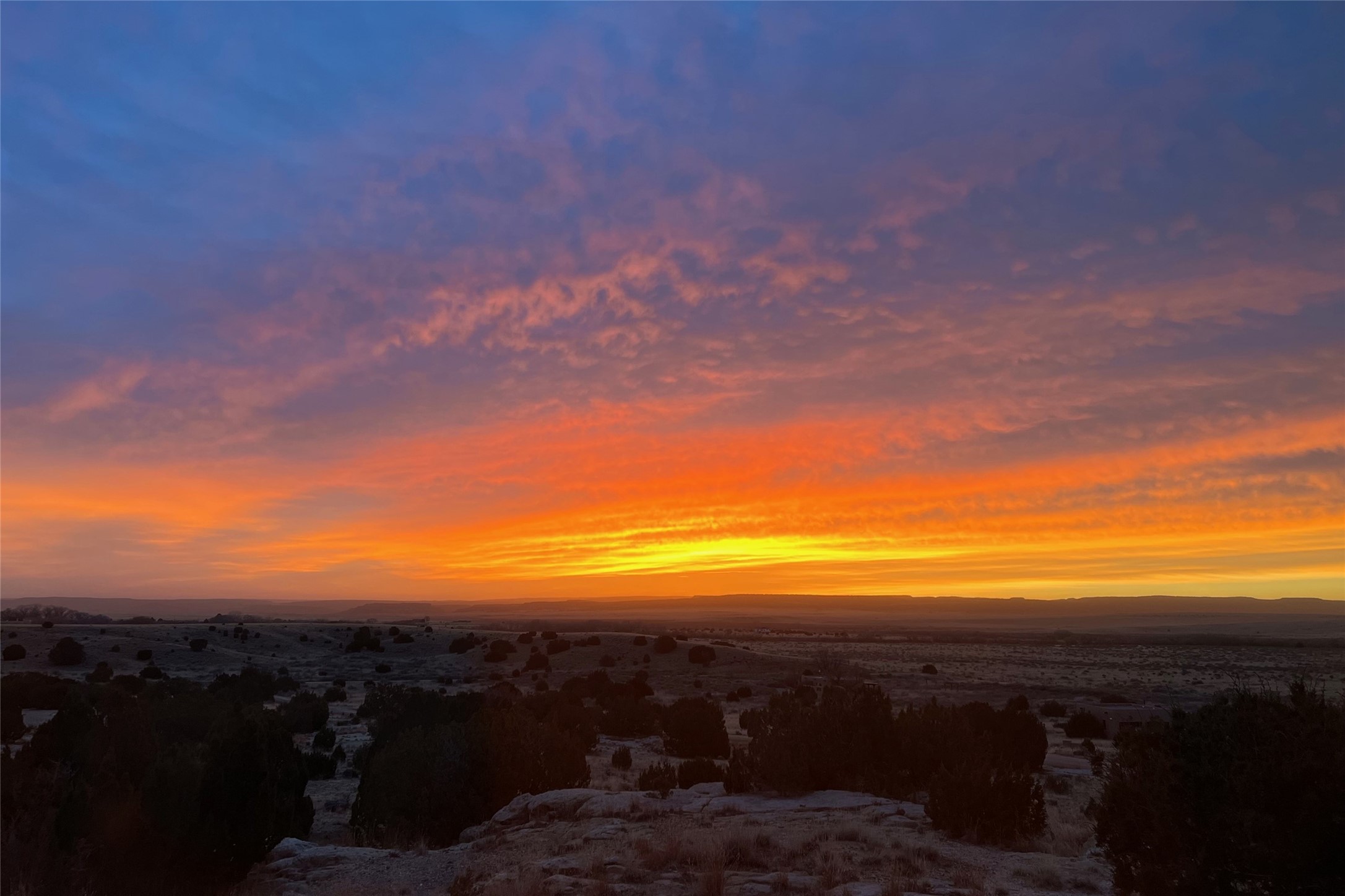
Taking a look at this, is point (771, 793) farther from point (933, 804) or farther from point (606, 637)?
point (606, 637)

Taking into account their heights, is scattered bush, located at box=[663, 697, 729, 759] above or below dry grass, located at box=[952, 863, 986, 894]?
below

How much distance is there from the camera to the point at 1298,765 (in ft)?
26.0

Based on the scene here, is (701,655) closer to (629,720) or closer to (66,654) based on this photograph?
(629,720)

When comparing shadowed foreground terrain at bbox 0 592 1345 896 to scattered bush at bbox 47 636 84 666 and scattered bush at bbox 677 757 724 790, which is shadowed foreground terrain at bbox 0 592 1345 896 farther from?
scattered bush at bbox 47 636 84 666

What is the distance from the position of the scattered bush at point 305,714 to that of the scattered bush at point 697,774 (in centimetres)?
1535

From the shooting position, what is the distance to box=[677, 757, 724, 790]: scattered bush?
1958 centimetres

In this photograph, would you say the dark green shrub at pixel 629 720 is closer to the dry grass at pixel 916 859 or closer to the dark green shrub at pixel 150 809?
the dark green shrub at pixel 150 809

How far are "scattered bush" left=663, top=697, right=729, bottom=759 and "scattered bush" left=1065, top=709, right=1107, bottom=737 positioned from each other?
46.4 feet

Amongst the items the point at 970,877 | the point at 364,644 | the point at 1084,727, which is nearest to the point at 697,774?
the point at 970,877

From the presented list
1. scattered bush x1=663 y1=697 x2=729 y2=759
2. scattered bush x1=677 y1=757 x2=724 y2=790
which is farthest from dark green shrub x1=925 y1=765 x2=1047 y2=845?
scattered bush x1=663 y1=697 x2=729 y2=759

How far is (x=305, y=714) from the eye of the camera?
31250mm

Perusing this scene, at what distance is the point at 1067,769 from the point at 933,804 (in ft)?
41.7

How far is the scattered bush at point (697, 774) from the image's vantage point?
19.6 m

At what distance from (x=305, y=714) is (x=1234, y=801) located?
1186 inches
